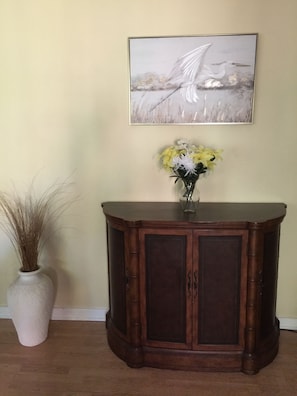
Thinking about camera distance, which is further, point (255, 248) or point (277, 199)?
point (277, 199)

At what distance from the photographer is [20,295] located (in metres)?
2.42

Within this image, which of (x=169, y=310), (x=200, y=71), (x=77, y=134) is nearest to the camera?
(x=169, y=310)

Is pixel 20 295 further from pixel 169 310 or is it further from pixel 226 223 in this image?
pixel 226 223

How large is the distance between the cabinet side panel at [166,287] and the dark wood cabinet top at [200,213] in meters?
0.12

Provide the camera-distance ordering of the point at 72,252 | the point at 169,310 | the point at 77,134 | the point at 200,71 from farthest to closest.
→ the point at 72,252 → the point at 77,134 → the point at 200,71 → the point at 169,310

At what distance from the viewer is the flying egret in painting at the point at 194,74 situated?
2395 mm

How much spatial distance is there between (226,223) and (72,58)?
4.94 ft

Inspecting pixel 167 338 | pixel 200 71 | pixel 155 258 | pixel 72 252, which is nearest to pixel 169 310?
pixel 167 338

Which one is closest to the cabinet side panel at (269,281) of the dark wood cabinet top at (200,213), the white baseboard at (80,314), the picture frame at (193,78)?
the dark wood cabinet top at (200,213)

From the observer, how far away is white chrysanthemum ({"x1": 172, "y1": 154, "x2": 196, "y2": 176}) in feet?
7.27

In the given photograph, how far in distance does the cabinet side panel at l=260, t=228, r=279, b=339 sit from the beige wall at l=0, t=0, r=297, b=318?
33 cm

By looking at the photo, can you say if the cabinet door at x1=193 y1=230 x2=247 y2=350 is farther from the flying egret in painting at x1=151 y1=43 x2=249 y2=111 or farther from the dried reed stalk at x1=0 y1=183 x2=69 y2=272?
the dried reed stalk at x1=0 y1=183 x2=69 y2=272

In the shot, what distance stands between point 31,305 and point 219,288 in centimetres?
123

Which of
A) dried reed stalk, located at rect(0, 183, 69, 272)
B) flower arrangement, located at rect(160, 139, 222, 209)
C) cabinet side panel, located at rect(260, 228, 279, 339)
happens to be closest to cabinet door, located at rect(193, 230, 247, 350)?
cabinet side panel, located at rect(260, 228, 279, 339)
